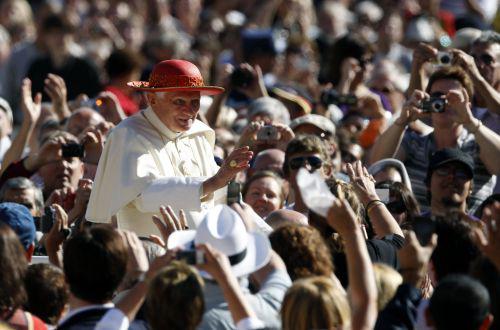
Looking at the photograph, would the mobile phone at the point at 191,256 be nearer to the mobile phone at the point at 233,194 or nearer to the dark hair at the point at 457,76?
the mobile phone at the point at 233,194

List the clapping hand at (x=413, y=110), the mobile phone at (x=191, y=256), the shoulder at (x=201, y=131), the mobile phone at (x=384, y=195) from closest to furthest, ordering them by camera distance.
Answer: the mobile phone at (x=191, y=256)
the shoulder at (x=201, y=131)
the mobile phone at (x=384, y=195)
the clapping hand at (x=413, y=110)

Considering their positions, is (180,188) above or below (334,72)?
above

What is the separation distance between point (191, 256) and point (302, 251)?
2.19 feet

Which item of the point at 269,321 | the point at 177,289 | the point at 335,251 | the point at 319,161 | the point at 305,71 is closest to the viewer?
the point at 177,289

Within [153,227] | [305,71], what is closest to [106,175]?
[153,227]

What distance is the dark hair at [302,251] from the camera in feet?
19.4

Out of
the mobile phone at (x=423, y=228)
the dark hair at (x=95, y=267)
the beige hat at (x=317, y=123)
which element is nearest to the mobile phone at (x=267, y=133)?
the beige hat at (x=317, y=123)

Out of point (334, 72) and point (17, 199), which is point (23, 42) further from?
point (17, 199)

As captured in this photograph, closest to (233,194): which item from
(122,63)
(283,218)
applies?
(283,218)

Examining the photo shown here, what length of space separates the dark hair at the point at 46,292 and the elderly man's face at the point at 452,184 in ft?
10.2

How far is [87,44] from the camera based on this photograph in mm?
15938

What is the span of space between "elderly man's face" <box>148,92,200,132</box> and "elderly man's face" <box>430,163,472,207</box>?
1.77 metres

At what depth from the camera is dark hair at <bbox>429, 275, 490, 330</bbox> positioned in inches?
203

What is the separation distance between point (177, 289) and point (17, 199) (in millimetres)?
3510
